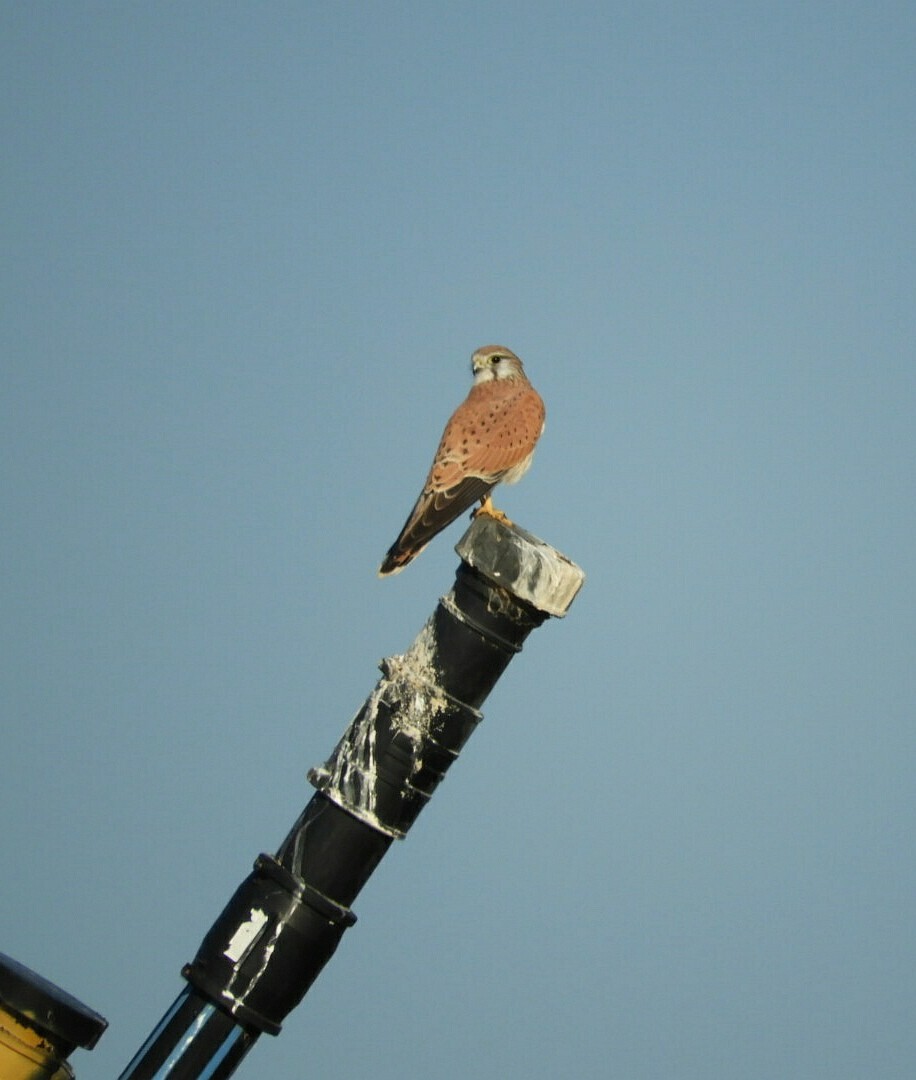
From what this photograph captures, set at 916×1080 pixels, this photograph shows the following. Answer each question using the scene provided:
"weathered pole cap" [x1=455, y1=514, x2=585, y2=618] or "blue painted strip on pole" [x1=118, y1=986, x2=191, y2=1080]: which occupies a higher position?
"weathered pole cap" [x1=455, y1=514, x2=585, y2=618]

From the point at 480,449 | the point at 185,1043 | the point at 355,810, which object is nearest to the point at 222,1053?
the point at 185,1043

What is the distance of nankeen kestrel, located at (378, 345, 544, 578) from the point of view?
229 inches

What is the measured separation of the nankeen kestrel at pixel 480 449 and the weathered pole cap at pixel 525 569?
229cm

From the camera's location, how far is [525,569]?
3090 millimetres

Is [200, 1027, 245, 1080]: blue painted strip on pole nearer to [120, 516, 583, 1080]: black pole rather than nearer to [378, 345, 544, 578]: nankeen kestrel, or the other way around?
[120, 516, 583, 1080]: black pole

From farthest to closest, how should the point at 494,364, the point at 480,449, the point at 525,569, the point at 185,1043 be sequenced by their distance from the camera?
the point at 494,364 < the point at 480,449 < the point at 525,569 < the point at 185,1043

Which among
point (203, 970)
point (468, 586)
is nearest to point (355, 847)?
point (203, 970)

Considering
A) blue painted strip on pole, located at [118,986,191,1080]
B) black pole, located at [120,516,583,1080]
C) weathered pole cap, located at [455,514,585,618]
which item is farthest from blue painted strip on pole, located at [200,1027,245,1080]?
weathered pole cap, located at [455,514,585,618]

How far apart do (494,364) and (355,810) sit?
4889 mm

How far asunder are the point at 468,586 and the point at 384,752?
16.7 inches

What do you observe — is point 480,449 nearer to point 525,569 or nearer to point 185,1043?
point 525,569

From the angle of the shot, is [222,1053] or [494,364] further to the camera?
[494,364]

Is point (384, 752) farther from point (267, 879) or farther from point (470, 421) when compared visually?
point (470, 421)

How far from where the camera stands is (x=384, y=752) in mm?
2994
